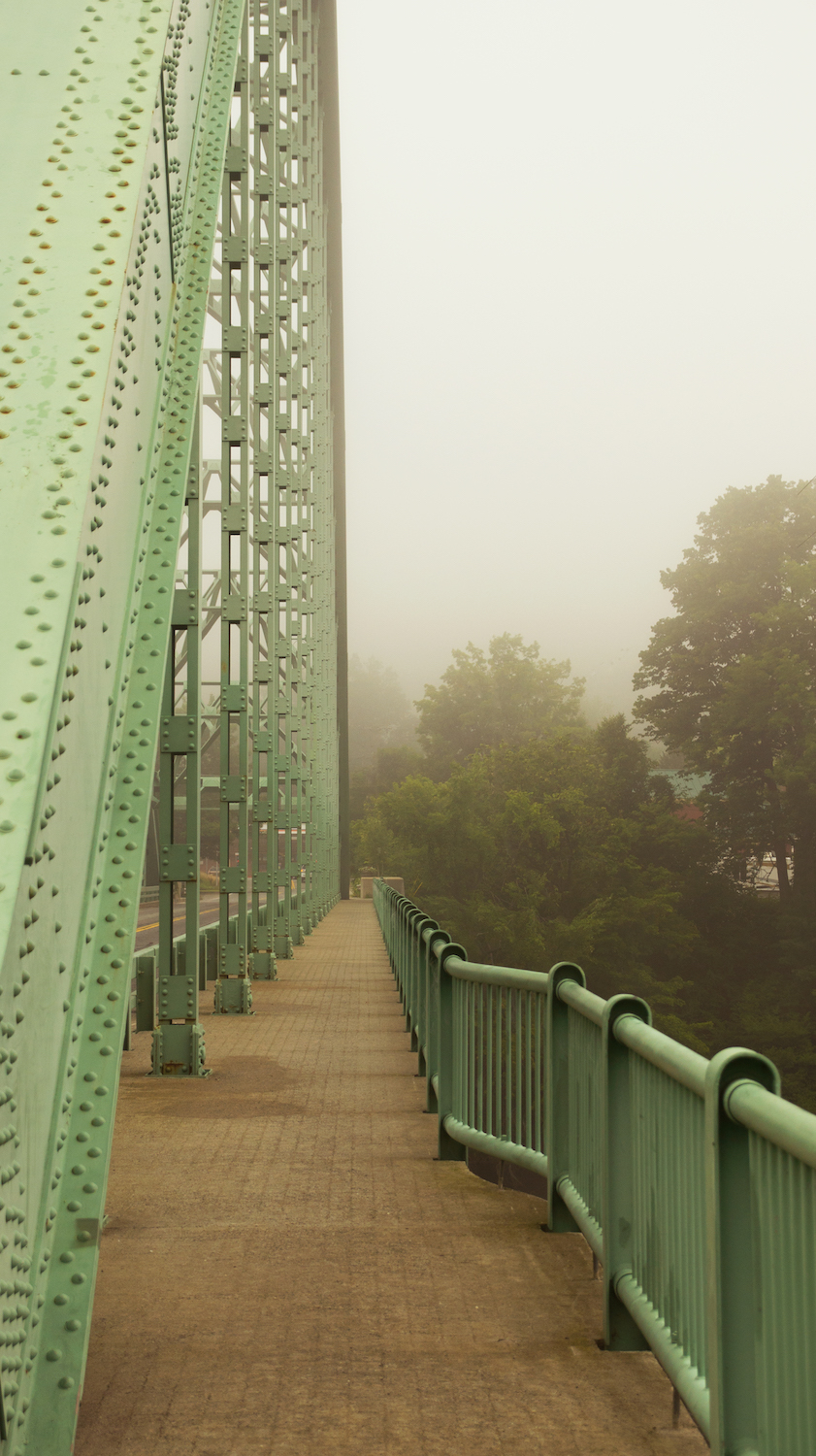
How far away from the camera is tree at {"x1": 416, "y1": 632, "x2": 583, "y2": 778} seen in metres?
100

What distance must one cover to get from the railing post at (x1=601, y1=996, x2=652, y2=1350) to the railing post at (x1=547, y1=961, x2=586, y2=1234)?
953mm

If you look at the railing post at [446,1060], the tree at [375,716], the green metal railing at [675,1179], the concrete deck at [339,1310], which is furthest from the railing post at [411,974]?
the tree at [375,716]

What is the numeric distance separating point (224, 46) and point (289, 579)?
65.2ft

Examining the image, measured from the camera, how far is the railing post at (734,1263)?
2.64 meters

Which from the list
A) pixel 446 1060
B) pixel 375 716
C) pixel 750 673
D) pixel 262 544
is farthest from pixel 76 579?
pixel 375 716

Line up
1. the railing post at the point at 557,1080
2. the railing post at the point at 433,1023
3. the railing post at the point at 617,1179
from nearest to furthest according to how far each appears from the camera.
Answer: the railing post at the point at 617,1179 → the railing post at the point at 557,1080 → the railing post at the point at 433,1023

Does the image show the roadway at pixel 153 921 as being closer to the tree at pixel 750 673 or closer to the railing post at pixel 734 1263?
the railing post at pixel 734 1263

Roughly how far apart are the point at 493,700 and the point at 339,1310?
98.4 metres

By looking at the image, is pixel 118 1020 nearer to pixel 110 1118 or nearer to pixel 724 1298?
pixel 110 1118

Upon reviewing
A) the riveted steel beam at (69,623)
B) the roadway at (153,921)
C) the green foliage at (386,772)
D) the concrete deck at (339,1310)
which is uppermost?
the green foliage at (386,772)

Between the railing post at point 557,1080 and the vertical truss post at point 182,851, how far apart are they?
4.85 m

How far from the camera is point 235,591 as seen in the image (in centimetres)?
1496

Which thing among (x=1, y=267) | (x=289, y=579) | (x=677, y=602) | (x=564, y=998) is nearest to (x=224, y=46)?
(x=1, y=267)

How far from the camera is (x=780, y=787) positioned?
6053 cm
